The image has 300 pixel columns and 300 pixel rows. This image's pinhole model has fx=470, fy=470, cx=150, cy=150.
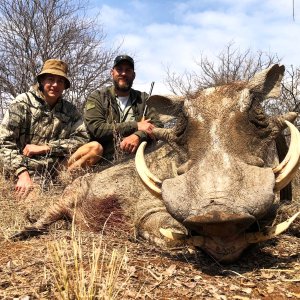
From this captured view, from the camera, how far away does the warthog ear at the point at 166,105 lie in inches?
170

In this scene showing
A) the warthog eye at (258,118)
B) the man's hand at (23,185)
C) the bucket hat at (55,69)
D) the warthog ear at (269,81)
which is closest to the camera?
the warthog eye at (258,118)

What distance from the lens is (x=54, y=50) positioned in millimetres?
17656

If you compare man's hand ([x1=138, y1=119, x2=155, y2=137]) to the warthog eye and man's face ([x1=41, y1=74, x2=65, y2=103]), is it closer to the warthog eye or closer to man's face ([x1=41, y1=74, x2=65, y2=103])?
man's face ([x1=41, y1=74, x2=65, y2=103])

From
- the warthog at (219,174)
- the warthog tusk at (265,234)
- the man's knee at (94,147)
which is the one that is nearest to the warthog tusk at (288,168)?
the warthog at (219,174)

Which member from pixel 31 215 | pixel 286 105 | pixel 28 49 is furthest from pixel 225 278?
pixel 28 49

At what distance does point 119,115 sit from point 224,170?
414 centimetres

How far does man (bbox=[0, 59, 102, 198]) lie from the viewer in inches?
246

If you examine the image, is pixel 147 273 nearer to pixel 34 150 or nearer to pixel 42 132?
pixel 34 150

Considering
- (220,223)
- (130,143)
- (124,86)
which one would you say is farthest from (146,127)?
(220,223)

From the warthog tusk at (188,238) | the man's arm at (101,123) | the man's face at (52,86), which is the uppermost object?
the man's face at (52,86)

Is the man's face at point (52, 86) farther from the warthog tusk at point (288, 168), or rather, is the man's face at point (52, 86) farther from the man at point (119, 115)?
the warthog tusk at point (288, 168)

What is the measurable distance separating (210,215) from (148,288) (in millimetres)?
516

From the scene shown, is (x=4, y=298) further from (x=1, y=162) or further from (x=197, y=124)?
(x=1, y=162)

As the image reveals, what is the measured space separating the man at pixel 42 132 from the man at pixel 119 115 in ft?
0.82
